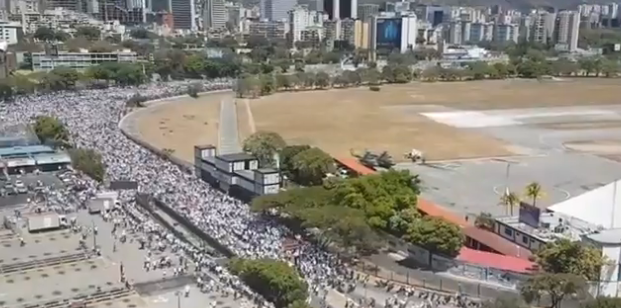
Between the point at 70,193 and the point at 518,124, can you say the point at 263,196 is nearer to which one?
the point at 70,193

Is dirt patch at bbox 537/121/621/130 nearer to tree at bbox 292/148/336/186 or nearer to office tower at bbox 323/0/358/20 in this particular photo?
tree at bbox 292/148/336/186

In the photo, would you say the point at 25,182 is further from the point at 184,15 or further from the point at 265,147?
the point at 184,15

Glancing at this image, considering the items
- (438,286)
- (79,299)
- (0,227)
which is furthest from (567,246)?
(0,227)

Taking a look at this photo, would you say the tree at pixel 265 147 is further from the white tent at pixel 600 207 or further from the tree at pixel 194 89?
the tree at pixel 194 89

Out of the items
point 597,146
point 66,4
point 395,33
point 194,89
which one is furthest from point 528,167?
point 66,4

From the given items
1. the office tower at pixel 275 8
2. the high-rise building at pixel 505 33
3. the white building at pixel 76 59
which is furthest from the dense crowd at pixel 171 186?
the office tower at pixel 275 8
